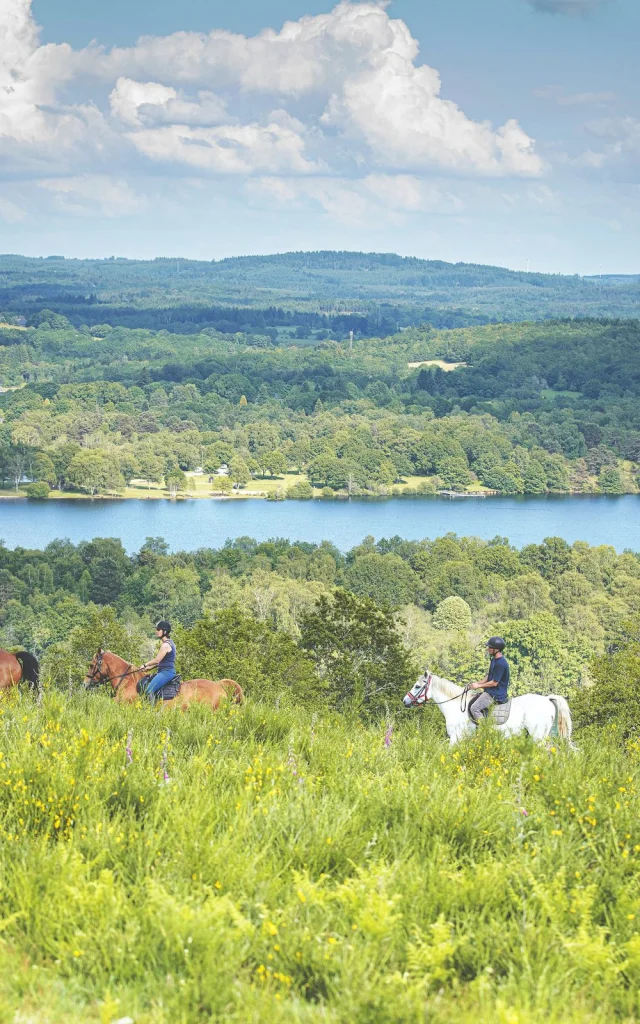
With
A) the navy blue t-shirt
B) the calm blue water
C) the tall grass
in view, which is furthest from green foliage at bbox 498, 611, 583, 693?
the calm blue water

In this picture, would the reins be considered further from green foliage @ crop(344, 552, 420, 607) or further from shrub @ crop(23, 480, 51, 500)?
shrub @ crop(23, 480, 51, 500)

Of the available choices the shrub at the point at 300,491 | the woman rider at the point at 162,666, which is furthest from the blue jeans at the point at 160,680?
the shrub at the point at 300,491

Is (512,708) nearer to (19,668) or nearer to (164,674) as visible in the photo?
(164,674)

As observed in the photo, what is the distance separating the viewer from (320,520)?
318 ft

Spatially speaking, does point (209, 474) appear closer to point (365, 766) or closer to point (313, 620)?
point (313, 620)

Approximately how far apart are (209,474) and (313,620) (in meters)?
103

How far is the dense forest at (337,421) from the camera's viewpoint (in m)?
119

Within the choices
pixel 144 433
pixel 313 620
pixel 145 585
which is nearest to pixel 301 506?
pixel 144 433

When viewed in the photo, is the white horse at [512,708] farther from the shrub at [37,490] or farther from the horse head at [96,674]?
the shrub at [37,490]

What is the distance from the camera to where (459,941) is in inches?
132

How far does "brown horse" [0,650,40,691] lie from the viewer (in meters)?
8.77

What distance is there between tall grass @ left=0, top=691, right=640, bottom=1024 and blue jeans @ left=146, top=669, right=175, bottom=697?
9.86 ft

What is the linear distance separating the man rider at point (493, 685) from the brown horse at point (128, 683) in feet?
6.10

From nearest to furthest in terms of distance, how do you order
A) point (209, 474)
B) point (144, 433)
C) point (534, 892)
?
point (534, 892)
point (209, 474)
point (144, 433)
